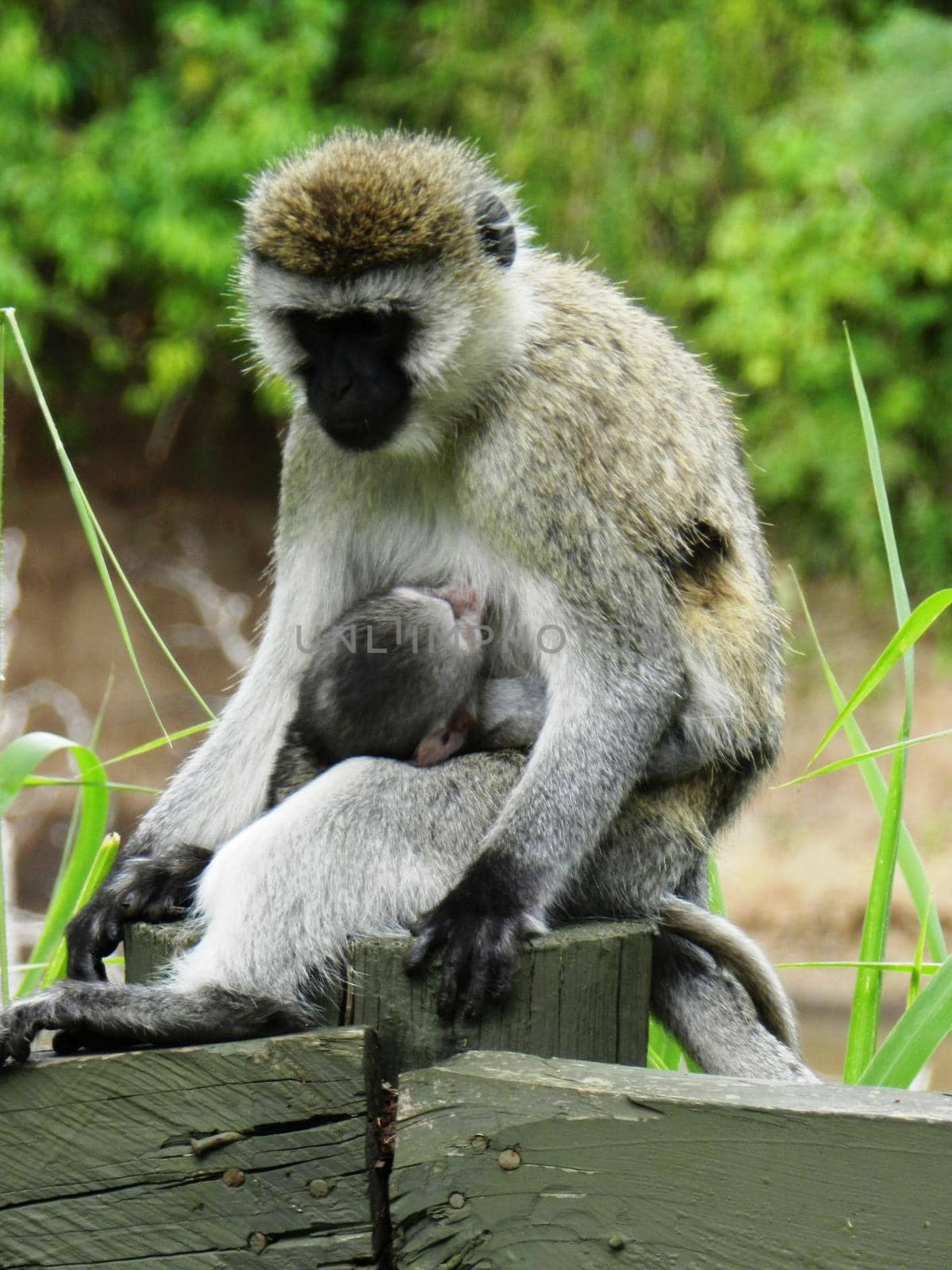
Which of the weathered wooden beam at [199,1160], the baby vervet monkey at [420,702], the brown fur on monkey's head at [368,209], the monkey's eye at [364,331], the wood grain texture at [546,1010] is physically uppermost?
the brown fur on monkey's head at [368,209]

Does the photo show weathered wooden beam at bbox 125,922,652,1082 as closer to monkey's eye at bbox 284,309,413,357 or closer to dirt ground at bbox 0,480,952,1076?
monkey's eye at bbox 284,309,413,357

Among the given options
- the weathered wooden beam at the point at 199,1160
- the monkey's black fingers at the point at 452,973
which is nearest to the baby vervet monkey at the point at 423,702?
the monkey's black fingers at the point at 452,973

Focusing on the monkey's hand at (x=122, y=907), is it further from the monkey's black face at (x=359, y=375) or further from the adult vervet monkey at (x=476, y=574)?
the monkey's black face at (x=359, y=375)

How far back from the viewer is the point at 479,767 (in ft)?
9.03

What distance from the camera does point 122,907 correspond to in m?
2.64

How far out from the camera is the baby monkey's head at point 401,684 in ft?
9.45

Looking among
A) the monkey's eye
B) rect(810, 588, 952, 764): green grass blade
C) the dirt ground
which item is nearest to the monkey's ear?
the monkey's eye

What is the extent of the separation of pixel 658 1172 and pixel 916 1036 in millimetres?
611

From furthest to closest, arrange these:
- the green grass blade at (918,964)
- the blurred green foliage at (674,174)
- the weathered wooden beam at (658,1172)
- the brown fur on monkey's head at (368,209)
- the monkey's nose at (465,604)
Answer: the blurred green foliage at (674,174) < the monkey's nose at (465,604) < the brown fur on monkey's head at (368,209) < the green grass blade at (918,964) < the weathered wooden beam at (658,1172)

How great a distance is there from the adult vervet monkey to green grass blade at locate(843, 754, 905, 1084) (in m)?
0.11

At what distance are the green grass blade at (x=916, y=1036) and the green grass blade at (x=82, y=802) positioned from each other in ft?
4.33

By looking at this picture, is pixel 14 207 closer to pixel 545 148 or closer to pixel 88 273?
pixel 88 273

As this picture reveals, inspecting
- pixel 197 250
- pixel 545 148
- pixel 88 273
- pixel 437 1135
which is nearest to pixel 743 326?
pixel 545 148

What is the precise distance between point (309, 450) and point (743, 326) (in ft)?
24.7
